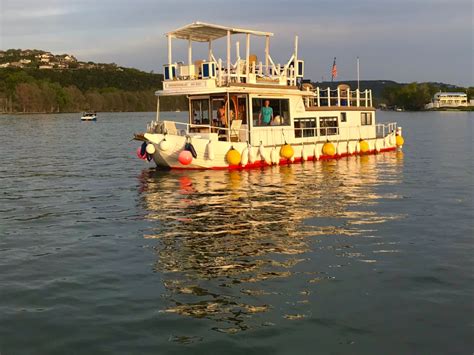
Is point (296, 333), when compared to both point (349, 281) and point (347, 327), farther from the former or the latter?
point (349, 281)

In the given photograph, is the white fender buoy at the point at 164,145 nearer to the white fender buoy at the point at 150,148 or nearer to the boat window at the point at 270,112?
→ the white fender buoy at the point at 150,148

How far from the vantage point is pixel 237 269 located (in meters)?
12.2

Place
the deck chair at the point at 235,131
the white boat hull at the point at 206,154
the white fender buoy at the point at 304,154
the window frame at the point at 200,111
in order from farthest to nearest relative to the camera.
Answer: the white fender buoy at the point at 304,154, the window frame at the point at 200,111, the deck chair at the point at 235,131, the white boat hull at the point at 206,154

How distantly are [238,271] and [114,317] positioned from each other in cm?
321

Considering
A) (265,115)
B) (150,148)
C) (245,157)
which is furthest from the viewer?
(265,115)

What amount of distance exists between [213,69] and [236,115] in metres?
2.74

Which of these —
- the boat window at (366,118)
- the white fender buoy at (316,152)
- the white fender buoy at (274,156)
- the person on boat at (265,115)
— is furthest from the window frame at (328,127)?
the white fender buoy at (274,156)

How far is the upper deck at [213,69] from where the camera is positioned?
91.3 ft

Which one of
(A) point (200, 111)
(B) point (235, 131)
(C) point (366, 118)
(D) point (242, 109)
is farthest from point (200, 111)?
(C) point (366, 118)

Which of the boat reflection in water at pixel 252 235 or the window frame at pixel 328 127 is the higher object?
the window frame at pixel 328 127

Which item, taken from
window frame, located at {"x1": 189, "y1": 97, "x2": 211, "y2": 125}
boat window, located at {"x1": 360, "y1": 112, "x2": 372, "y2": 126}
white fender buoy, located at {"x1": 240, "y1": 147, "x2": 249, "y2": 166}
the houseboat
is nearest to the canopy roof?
the houseboat

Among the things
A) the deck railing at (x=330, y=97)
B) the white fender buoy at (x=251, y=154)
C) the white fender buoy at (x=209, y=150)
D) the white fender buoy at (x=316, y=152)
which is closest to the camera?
the white fender buoy at (x=209, y=150)

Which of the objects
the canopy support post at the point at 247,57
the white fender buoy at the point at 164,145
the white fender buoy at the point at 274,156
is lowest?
the white fender buoy at the point at 274,156

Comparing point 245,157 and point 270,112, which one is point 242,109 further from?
point 245,157
